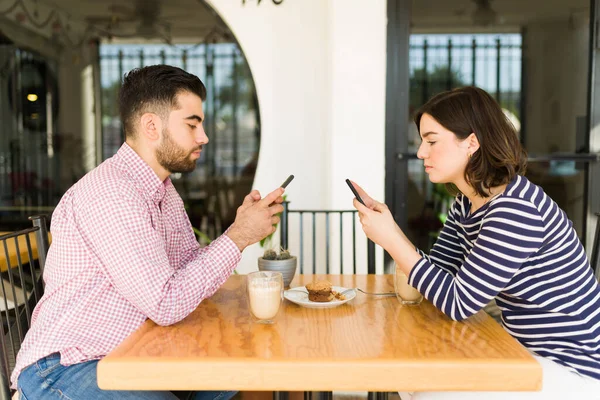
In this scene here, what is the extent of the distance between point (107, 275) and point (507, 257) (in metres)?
0.91

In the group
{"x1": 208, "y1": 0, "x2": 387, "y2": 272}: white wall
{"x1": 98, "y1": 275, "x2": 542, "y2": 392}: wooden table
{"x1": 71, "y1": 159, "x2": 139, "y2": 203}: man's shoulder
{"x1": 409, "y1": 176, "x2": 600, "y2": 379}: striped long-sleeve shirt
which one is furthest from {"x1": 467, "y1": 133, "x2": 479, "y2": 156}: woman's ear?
{"x1": 208, "y1": 0, "x2": 387, "y2": 272}: white wall

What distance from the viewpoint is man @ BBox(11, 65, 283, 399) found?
1.33 meters

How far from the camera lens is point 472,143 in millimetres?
1569

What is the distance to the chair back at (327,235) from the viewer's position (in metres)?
2.59

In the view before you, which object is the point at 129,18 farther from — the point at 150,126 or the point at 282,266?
the point at 282,266

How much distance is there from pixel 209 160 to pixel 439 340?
2699mm

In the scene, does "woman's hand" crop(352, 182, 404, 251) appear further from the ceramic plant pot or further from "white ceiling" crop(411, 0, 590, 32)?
"white ceiling" crop(411, 0, 590, 32)

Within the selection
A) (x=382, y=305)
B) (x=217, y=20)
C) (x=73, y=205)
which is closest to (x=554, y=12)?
(x=217, y=20)

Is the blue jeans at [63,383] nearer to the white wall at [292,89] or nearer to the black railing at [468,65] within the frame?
the white wall at [292,89]

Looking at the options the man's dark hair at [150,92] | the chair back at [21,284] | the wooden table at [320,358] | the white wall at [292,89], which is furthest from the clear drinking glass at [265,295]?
the white wall at [292,89]

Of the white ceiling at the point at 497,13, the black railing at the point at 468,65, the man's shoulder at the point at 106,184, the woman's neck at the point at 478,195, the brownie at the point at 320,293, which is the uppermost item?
the white ceiling at the point at 497,13

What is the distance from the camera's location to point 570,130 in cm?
338

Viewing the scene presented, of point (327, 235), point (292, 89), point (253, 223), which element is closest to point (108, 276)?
point (253, 223)

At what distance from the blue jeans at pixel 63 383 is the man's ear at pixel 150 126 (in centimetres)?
59
